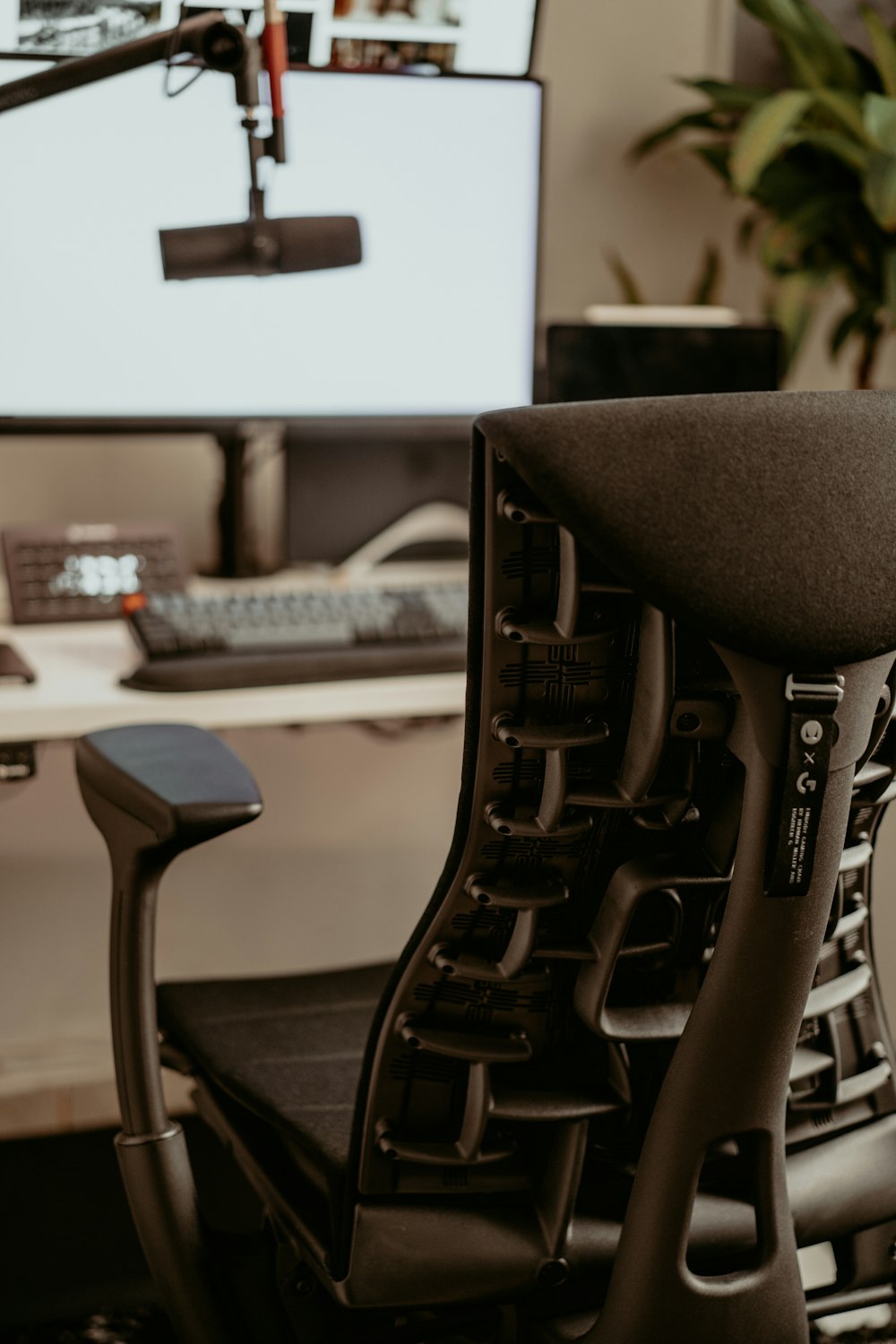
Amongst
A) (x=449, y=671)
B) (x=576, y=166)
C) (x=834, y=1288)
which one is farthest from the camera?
(x=576, y=166)

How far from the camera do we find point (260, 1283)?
34.2 inches

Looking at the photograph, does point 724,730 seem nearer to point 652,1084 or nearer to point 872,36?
point 652,1084

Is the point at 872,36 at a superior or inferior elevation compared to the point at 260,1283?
superior

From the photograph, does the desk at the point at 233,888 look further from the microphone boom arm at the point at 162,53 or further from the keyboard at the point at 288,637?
the microphone boom arm at the point at 162,53

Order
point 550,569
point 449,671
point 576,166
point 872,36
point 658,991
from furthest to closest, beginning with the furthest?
point 576,166 → point 872,36 → point 449,671 → point 658,991 → point 550,569

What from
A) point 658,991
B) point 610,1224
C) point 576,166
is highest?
point 576,166

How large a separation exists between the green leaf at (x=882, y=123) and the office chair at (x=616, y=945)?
937mm

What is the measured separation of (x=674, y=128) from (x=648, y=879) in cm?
129

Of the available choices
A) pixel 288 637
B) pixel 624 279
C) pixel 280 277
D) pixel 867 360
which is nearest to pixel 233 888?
pixel 288 637

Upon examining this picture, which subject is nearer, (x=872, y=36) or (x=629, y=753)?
(x=629, y=753)

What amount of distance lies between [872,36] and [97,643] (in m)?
1.16

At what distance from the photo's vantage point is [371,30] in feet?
5.08

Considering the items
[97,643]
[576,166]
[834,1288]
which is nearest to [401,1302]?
[834,1288]

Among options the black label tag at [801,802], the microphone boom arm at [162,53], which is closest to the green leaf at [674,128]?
the microphone boom arm at [162,53]
